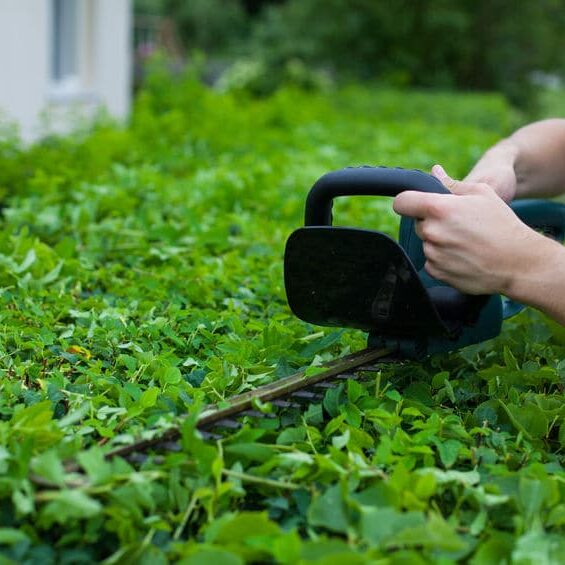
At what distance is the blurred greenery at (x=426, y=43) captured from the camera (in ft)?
60.7

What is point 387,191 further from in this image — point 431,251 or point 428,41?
point 428,41

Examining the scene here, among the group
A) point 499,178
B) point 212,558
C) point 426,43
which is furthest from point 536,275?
point 426,43

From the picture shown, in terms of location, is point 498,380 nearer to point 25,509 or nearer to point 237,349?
point 237,349

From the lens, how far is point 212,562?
4.27 ft

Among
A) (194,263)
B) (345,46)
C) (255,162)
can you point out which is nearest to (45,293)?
(194,263)

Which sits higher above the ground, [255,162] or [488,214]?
[488,214]

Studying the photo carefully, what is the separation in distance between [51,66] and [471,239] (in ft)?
28.2

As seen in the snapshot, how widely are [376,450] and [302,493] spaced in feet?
0.65

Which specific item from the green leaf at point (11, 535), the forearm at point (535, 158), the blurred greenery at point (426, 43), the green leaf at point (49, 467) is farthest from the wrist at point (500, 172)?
the blurred greenery at point (426, 43)

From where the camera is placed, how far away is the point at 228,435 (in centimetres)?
171

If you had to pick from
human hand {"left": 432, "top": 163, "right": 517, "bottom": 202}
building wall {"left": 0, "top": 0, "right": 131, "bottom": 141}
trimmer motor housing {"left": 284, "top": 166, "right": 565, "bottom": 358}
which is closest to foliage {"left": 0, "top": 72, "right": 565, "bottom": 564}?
trimmer motor housing {"left": 284, "top": 166, "right": 565, "bottom": 358}

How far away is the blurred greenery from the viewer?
60.7 ft

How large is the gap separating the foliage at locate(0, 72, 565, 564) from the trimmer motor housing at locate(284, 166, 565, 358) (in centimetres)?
13

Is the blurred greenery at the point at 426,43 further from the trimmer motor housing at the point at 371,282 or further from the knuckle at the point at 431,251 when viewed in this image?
the knuckle at the point at 431,251
